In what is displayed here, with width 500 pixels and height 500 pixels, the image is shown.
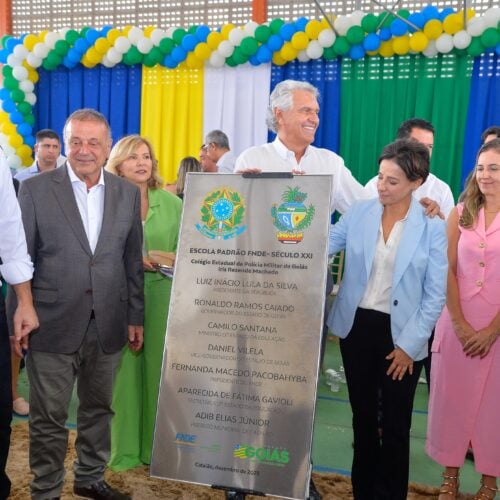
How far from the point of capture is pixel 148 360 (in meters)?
2.91

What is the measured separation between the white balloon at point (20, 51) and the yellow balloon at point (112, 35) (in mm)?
1159

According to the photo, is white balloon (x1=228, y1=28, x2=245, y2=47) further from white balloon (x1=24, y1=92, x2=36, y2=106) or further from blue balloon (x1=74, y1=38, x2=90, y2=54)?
white balloon (x1=24, y1=92, x2=36, y2=106)

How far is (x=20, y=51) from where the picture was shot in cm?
698

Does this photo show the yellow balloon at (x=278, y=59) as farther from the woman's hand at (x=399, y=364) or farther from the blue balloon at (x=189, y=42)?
the woman's hand at (x=399, y=364)

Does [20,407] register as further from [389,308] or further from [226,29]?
[226,29]

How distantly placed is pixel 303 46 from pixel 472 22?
158cm

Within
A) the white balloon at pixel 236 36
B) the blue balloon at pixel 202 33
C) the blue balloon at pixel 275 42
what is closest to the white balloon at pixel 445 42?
the blue balloon at pixel 275 42

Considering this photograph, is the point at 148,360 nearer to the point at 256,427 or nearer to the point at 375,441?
the point at 256,427

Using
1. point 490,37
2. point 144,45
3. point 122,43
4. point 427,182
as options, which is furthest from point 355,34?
point 427,182

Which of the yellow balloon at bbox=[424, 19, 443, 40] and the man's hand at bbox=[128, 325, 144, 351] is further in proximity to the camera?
the yellow balloon at bbox=[424, 19, 443, 40]

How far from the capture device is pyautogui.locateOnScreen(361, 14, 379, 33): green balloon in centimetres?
543

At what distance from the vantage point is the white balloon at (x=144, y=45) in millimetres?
6387

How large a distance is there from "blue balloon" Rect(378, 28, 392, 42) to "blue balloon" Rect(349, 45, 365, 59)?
218mm

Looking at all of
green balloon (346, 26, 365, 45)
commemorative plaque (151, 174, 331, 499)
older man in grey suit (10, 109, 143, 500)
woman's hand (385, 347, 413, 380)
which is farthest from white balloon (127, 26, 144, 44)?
woman's hand (385, 347, 413, 380)
